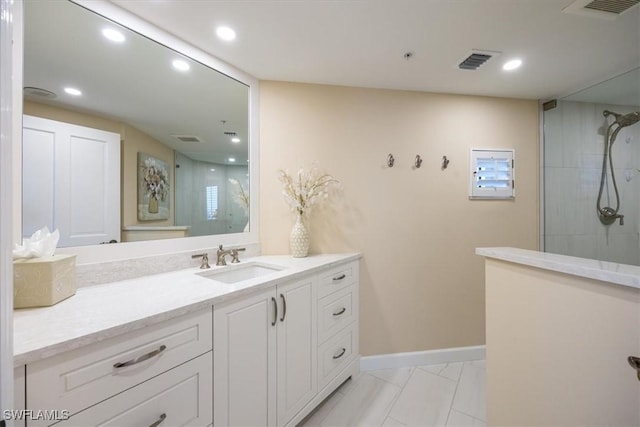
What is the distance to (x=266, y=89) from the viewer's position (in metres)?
2.00

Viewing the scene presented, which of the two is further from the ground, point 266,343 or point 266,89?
point 266,89

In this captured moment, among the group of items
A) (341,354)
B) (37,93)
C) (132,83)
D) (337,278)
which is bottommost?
(341,354)

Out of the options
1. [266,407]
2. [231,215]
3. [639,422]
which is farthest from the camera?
[231,215]

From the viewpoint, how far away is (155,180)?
1526 millimetres

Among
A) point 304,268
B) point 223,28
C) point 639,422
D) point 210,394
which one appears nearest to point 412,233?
point 304,268

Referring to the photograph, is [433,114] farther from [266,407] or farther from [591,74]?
[266,407]

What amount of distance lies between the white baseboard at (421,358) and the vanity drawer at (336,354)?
0.24m

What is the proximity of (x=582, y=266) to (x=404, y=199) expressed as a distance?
1.29 metres

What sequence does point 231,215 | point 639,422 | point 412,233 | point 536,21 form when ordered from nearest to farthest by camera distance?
point 639,422 < point 536,21 < point 231,215 < point 412,233

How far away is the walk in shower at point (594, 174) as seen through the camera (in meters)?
2.07

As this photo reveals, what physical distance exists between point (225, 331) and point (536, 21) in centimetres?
226

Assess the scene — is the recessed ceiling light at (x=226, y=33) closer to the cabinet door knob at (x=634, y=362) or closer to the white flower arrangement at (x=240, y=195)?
the white flower arrangement at (x=240, y=195)

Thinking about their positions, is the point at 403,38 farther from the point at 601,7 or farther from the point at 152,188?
the point at 152,188

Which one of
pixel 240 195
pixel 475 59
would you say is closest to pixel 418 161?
pixel 475 59
